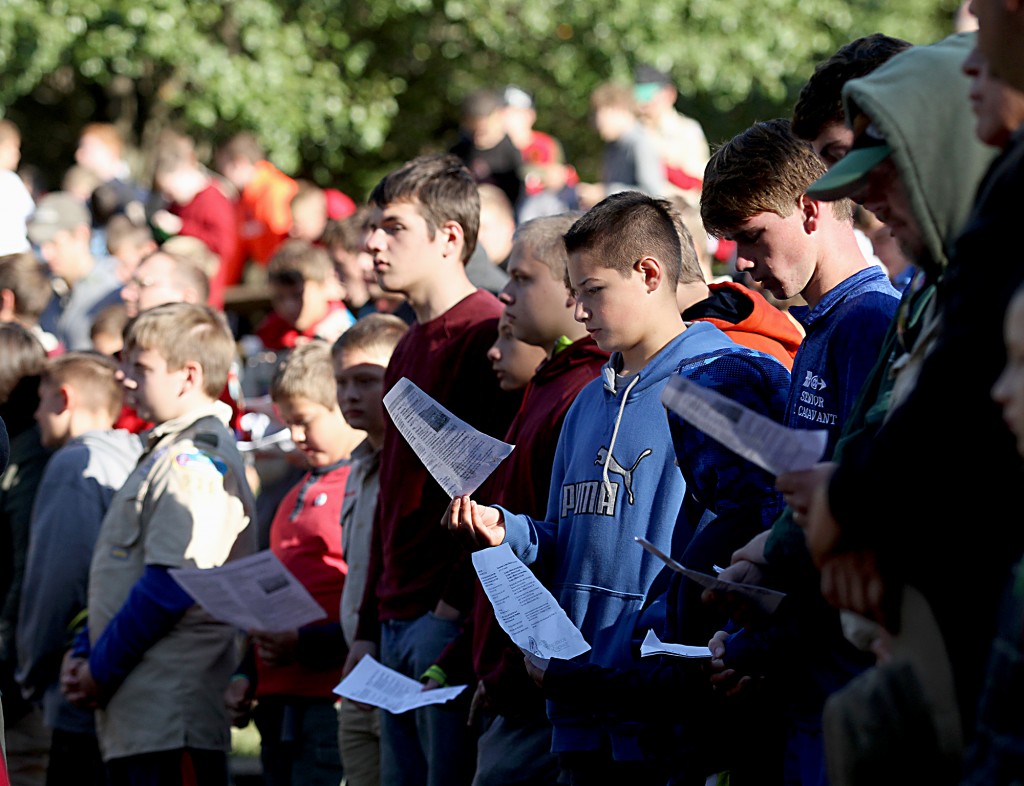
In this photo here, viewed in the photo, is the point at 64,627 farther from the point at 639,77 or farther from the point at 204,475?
the point at 639,77

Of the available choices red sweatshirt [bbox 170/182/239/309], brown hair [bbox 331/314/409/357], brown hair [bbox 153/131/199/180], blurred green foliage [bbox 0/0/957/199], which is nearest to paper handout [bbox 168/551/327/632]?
brown hair [bbox 331/314/409/357]

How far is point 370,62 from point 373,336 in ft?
44.7

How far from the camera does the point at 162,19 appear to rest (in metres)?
15.2

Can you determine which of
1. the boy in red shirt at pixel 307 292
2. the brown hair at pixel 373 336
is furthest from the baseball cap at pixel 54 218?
the brown hair at pixel 373 336

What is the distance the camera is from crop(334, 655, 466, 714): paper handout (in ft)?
14.6

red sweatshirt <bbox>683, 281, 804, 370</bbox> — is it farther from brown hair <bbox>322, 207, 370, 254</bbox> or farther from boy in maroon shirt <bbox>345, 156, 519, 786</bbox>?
brown hair <bbox>322, 207, 370, 254</bbox>

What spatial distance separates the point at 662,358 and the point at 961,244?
1.66m

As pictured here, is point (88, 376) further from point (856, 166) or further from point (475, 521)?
point (856, 166)

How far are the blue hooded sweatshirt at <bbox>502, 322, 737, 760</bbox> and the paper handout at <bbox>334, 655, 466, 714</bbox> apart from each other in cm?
65

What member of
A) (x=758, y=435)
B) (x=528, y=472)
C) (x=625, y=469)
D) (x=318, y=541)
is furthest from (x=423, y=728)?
(x=758, y=435)

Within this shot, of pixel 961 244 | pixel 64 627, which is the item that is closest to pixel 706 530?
pixel 961 244

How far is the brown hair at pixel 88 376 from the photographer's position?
265 inches

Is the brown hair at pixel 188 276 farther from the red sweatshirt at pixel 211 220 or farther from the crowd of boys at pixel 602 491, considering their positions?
the red sweatshirt at pixel 211 220

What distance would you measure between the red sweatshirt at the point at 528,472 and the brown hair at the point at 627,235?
0.43 meters
